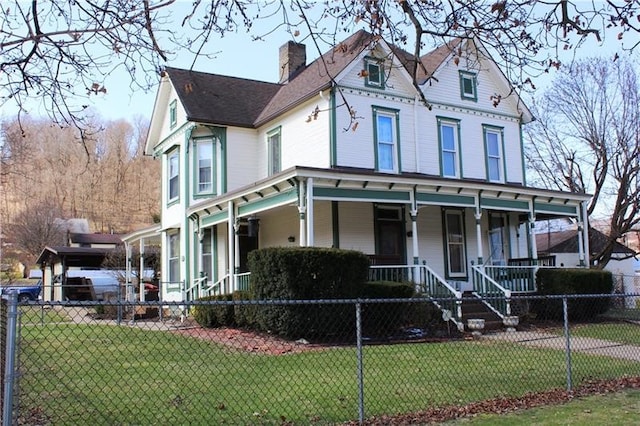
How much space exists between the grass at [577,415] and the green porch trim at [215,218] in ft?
41.3

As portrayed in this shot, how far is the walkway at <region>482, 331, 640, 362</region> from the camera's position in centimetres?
1114

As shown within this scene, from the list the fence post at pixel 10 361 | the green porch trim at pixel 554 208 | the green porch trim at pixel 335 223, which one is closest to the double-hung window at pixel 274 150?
the green porch trim at pixel 335 223

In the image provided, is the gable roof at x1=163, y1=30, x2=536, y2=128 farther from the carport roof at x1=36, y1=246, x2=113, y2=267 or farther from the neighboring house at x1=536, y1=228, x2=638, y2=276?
the neighboring house at x1=536, y1=228, x2=638, y2=276

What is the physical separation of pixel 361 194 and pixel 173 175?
30.6 feet

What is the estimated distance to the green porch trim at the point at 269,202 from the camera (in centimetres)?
1484

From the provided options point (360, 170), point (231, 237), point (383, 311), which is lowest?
point (383, 311)

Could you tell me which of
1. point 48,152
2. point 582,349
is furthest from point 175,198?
point 582,349

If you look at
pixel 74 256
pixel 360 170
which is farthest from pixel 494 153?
pixel 74 256

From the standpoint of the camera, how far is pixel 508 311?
1521 cm

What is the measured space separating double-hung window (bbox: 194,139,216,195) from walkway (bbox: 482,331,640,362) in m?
10.9

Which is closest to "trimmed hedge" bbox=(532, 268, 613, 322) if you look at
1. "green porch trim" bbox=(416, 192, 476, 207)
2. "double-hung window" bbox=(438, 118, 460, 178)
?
"green porch trim" bbox=(416, 192, 476, 207)

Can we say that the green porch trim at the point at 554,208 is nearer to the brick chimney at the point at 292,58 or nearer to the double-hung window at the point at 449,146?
the double-hung window at the point at 449,146

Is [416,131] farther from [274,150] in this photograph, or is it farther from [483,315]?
[483,315]

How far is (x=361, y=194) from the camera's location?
1540 cm
